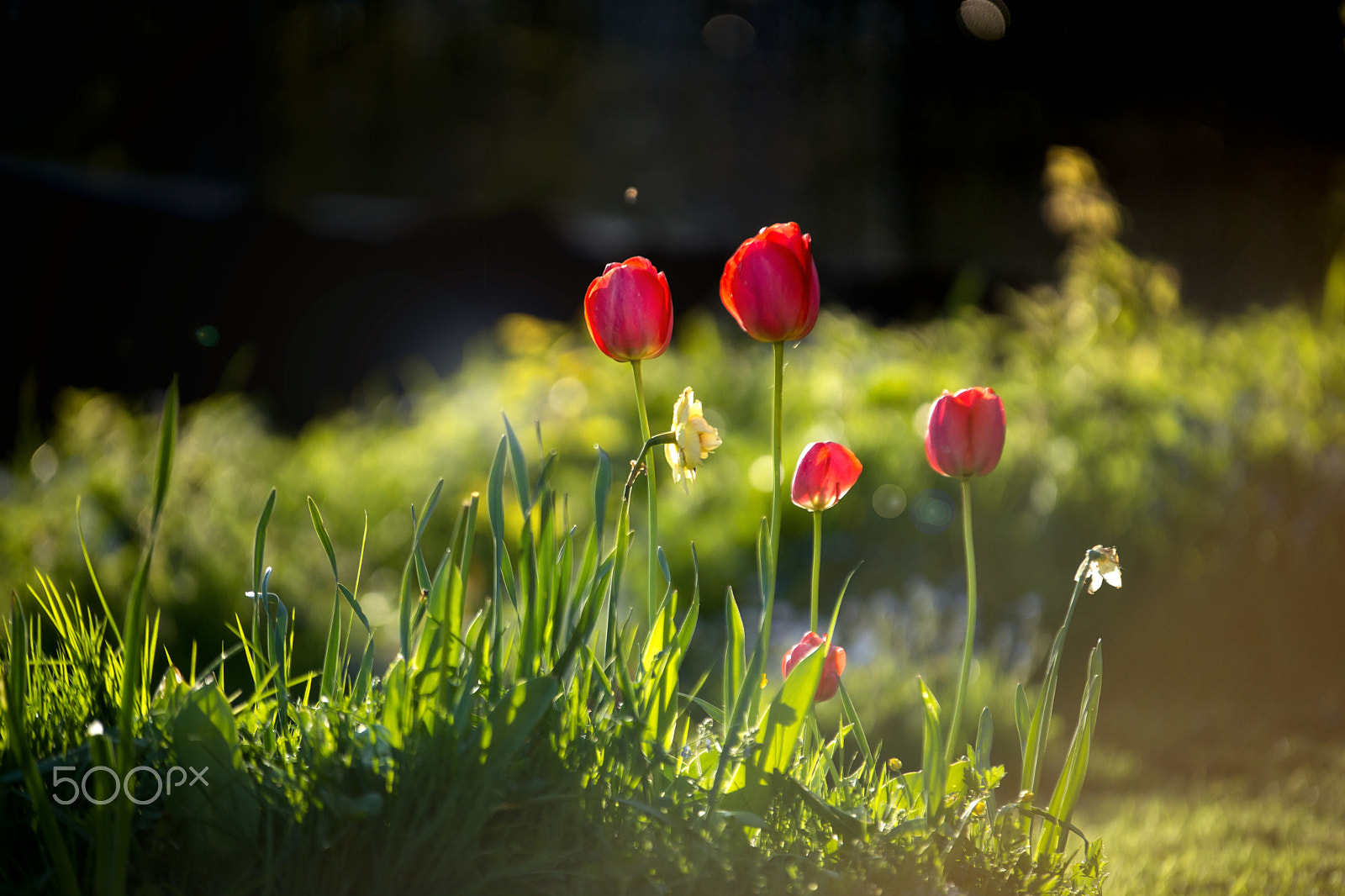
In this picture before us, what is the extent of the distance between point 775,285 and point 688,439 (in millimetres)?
167

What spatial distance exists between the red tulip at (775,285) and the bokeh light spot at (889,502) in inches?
64.7

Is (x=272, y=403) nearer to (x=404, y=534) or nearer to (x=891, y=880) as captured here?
(x=404, y=534)

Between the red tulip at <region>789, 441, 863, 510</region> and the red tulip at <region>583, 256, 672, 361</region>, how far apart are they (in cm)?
19

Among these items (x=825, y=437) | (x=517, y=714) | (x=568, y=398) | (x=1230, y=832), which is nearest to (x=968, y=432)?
(x=517, y=714)

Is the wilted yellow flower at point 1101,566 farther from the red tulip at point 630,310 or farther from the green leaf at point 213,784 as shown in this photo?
the green leaf at point 213,784

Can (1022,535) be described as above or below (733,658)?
below

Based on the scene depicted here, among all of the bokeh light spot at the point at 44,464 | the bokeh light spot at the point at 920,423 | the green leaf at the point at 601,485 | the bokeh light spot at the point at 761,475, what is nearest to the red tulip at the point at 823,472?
the green leaf at the point at 601,485

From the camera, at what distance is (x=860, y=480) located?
2.48 m

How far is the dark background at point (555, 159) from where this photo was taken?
545 centimetres

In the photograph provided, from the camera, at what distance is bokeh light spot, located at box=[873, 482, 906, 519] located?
245cm

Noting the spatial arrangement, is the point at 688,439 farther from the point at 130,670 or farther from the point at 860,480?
the point at 860,480

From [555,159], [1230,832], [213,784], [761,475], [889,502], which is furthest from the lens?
[555,159]

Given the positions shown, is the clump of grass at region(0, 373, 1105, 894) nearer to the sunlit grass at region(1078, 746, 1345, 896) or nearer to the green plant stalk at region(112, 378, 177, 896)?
the green plant stalk at region(112, 378, 177, 896)

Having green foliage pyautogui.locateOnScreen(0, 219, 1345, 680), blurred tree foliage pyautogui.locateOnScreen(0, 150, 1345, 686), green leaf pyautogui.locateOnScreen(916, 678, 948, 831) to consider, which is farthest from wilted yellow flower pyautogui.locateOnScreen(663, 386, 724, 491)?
blurred tree foliage pyautogui.locateOnScreen(0, 150, 1345, 686)
